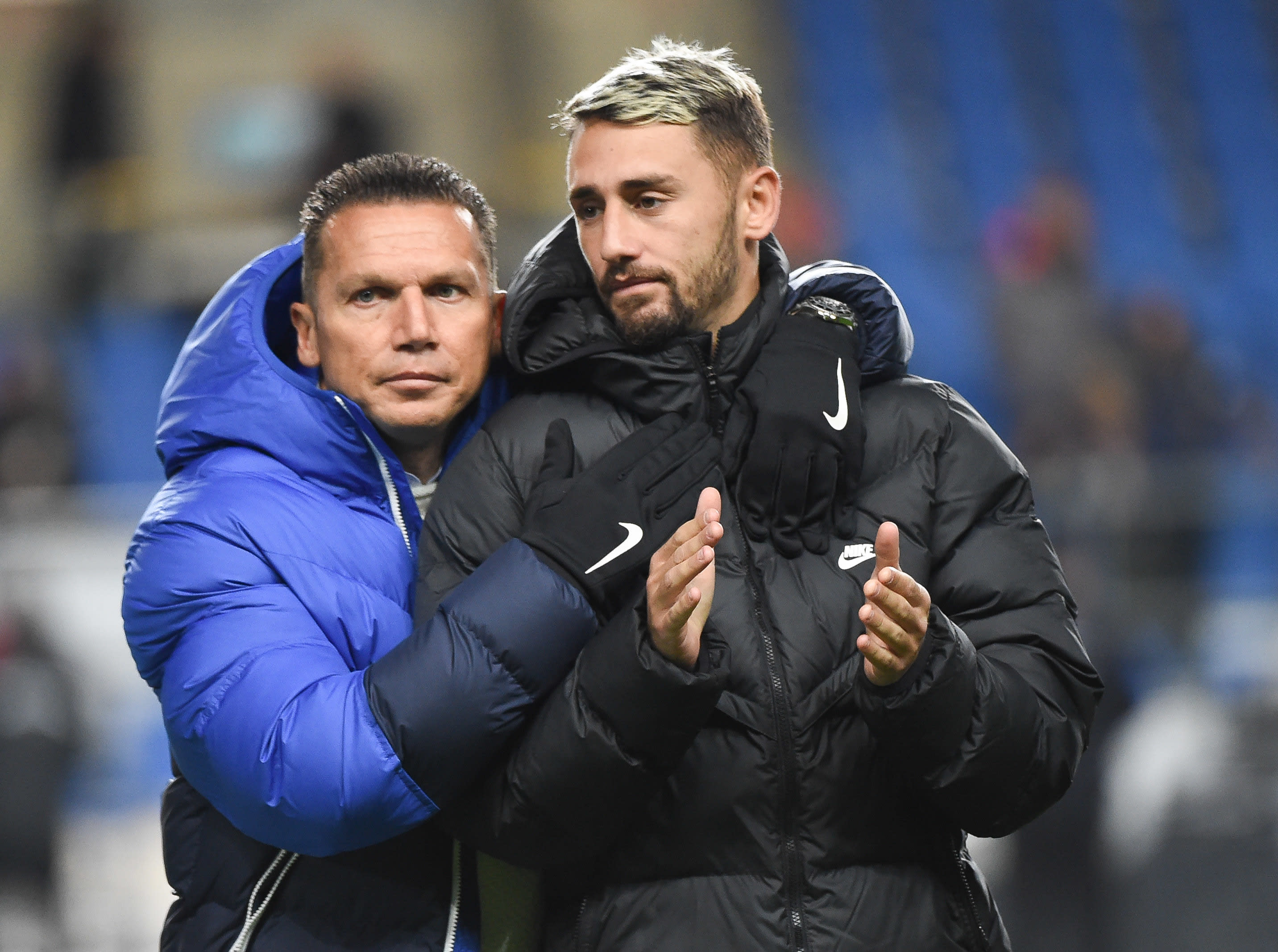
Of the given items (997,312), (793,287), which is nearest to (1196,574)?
(997,312)

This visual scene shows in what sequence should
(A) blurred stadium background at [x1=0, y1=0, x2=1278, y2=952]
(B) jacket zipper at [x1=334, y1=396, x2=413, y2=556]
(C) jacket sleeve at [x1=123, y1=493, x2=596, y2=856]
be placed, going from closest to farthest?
(C) jacket sleeve at [x1=123, y1=493, x2=596, y2=856]
(B) jacket zipper at [x1=334, y1=396, x2=413, y2=556]
(A) blurred stadium background at [x1=0, y1=0, x2=1278, y2=952]

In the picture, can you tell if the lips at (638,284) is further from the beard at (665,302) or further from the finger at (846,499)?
the finger at (846,499)

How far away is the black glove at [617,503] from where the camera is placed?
81.7 inches

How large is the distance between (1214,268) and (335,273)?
9050 millimetres

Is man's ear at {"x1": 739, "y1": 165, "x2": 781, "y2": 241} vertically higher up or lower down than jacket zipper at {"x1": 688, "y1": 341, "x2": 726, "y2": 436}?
higher up

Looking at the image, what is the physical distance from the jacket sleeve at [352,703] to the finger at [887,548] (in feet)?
1.29

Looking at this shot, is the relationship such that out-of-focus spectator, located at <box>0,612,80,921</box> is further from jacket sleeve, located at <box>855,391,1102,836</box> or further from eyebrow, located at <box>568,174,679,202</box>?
jacket sleeve, located at <box>855,391,1102,836</box>

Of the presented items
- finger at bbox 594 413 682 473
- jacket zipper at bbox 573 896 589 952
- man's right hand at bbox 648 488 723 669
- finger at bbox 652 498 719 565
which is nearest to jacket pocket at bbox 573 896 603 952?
jacket zipper at bbox 573 896 589 952

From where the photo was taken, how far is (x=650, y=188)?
2.30 meters

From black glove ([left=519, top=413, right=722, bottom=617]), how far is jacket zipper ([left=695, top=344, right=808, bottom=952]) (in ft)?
0.44

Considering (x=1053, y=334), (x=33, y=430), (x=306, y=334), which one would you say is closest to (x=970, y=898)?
(x=306, y=334)

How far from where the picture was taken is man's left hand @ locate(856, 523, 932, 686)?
6.23 ft

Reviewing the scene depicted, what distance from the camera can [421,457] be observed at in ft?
8.12

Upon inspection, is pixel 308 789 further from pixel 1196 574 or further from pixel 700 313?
pixel 1196 574
